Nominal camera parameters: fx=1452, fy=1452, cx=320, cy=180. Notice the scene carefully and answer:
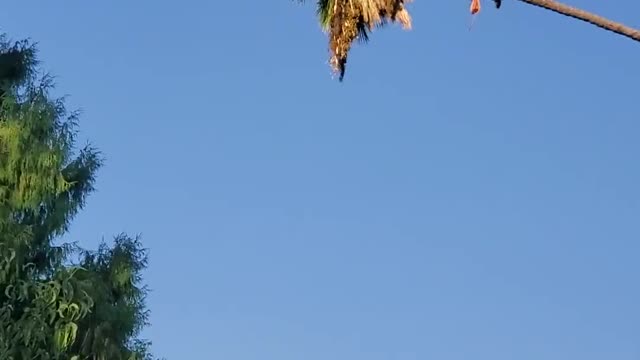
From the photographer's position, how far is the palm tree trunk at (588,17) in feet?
41.1

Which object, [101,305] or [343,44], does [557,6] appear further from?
[101,305]

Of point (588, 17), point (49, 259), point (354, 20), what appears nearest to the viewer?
point (588, 17)

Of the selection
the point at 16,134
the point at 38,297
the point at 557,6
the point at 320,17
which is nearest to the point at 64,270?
the point at 38,297

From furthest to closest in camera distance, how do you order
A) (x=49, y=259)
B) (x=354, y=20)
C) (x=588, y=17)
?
(x=49, y=259)
(x=354, y=20)
(x=588, y=17)

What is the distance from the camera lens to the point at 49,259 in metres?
27.6

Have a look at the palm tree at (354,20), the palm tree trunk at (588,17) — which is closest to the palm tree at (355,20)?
the palm tree at (354,20)

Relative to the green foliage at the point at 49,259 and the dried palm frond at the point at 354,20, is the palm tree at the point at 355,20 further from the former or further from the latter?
the green foliage at the point at 49,259

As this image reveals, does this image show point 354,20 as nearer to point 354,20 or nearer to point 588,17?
point 354,20

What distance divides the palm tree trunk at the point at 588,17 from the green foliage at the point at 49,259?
15191mm

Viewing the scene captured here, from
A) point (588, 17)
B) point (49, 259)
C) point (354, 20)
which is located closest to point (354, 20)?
point (354, 20)

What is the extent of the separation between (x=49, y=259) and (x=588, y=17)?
16989mm

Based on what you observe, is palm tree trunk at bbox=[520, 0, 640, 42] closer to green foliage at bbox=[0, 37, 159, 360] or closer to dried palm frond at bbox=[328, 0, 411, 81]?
dried palm frond at bbox=[328, 0, 411, 81]

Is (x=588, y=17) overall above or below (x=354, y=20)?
below

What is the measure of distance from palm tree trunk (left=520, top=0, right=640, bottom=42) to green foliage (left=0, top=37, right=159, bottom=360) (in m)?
15.2
